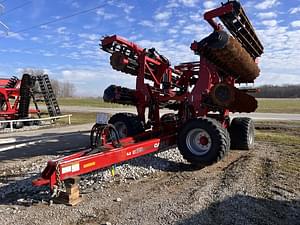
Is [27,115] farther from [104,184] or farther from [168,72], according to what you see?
[104,184]

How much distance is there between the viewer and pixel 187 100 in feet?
30.2

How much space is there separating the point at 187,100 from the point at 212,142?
1.65 m

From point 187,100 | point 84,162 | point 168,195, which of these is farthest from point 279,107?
point 84,162

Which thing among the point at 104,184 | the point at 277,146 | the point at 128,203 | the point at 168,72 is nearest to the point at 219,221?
the point at 128,203

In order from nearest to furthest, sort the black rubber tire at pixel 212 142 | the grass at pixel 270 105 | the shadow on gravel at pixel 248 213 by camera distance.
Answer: the shadow on gravel at pixel 248 213 < the black rubber tire at pixel 212 142 < the grass at pixel 270 105

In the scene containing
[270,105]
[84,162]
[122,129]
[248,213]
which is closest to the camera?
[248,213]

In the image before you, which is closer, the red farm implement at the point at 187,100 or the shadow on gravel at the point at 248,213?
the shadow on gravel at the point at 248,213

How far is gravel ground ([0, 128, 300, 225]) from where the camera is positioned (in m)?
5.02

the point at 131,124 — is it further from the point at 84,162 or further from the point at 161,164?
the point at 84,162

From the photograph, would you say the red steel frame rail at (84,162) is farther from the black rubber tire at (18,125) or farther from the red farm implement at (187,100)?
the black rubber tire at (18,125)

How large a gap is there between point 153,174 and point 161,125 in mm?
2562

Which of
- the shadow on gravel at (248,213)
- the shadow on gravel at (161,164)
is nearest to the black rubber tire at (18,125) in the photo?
the shadow on gravel at (161,164)

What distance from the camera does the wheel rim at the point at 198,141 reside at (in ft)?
26.7

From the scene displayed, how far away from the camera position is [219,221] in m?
4.84
